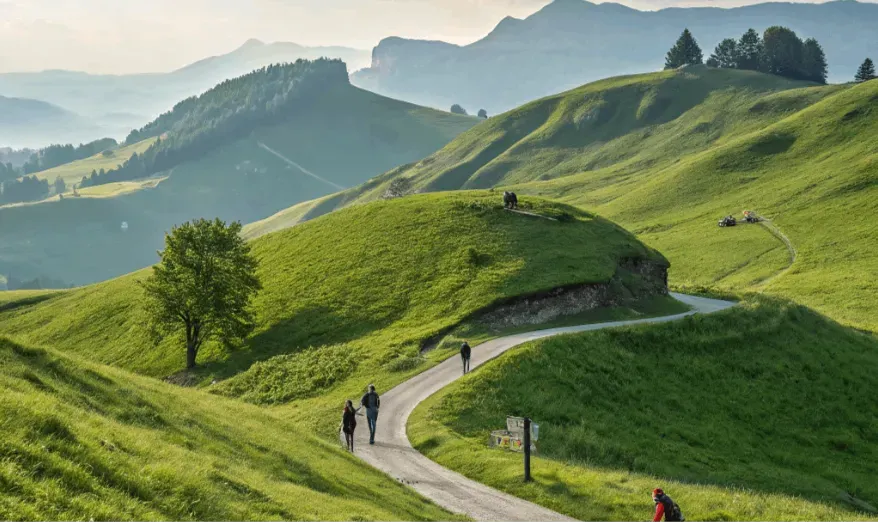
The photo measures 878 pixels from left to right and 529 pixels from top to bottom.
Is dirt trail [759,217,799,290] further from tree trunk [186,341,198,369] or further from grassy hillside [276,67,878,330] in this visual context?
tree trunk [186,341,198,369]

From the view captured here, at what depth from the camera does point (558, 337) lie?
44.6 metres

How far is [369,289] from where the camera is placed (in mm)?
64562

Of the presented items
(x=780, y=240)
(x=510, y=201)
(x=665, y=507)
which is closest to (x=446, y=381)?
(x=665, y=507)

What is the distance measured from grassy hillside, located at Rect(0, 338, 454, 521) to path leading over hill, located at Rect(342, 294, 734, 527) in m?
1.90

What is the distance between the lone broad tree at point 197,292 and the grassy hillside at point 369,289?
1.98 m

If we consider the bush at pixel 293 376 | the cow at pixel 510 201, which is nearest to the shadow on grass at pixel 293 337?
the bush at pixel 293 376

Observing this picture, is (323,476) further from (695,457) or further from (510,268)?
(510,268)

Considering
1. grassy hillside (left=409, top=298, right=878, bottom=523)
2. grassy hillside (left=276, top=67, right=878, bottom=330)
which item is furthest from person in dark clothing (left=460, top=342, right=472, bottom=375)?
grassy hillside (left=276, top=67, right=878, bottom=330)

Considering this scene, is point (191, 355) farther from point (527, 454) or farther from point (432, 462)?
point (527, 454)

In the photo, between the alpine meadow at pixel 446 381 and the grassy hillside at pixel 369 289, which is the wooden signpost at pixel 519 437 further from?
the grassy hillside at pixel 369 289

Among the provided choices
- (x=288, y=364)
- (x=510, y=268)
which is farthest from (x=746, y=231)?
(x=288, y=364)

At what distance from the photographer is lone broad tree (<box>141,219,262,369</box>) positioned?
5916 cm

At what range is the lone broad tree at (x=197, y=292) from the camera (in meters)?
59.2

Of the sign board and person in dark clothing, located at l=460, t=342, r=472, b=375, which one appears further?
person in dark clothing, located at l=460, t=342, r=472, b=375
